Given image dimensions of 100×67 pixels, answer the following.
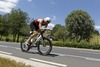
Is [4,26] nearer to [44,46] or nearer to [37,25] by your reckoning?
Result: [37,25]

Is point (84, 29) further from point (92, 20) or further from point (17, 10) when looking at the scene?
point (17, 10)

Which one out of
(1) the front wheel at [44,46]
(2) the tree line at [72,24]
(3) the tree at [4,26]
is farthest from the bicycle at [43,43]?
(3) the tree at [4,26]

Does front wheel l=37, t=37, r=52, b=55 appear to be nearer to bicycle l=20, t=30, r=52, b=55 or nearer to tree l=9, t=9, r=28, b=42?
bicycle l=20, t=30, r=52, b=55

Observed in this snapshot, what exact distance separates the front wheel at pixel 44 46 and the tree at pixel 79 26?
58302mm

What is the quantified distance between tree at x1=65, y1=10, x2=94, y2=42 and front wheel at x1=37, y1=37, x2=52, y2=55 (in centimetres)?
5830

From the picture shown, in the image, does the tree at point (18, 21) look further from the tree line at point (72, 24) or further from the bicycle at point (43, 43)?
the bicycle at point (43, 43)

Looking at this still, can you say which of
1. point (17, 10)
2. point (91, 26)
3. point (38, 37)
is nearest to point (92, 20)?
point (91, 26)

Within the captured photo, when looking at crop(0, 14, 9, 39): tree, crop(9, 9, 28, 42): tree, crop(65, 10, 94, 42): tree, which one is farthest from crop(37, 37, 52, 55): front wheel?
crop(0, 14, 9, 39): tree

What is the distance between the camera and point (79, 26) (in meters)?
71.4

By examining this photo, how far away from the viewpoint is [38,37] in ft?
37.9

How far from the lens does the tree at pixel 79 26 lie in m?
70.6

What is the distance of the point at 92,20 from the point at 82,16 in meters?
3.19

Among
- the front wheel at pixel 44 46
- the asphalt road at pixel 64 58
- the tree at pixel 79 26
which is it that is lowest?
the asphalt road at pixel 64 58

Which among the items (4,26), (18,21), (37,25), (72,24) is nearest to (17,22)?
(18,21)
